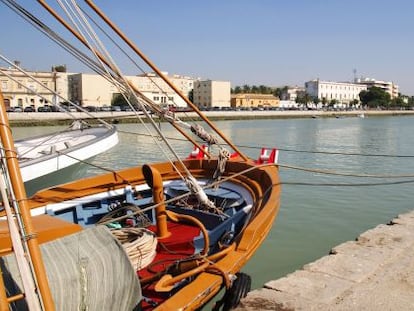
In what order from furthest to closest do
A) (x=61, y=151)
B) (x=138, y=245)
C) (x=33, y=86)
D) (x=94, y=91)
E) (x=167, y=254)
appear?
(x=94, y=91)
(x=33, y=86)
(x=61, y=151)
(x=167, y=254)
(x=138, y=245)

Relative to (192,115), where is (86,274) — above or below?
below

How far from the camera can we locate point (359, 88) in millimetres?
166625

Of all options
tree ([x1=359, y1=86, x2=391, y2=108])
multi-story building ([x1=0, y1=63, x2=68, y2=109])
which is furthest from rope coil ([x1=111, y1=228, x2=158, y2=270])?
tree ([x1=359, y1=86, x2=391, y2=108])

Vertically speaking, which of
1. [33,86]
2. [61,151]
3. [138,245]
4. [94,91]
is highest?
[94,91]

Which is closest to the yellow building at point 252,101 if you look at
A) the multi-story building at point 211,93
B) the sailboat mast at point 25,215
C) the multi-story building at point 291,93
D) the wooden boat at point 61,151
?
the multi-story building at point 211,93

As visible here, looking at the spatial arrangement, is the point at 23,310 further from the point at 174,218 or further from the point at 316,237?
the point at 316,237

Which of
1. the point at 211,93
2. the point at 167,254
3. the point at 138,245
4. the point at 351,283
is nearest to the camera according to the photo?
the point at 351,283

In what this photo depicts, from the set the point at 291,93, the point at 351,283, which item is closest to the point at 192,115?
the point at 351,283

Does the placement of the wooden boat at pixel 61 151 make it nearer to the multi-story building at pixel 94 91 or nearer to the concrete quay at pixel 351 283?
the concrete quay at pixel 351 283

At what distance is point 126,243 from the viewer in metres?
4.52

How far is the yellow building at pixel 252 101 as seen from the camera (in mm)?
115688

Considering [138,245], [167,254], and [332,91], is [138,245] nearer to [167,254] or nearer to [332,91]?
[167,254]

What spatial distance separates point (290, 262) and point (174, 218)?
286 centimetres

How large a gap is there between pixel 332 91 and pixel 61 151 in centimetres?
15396
